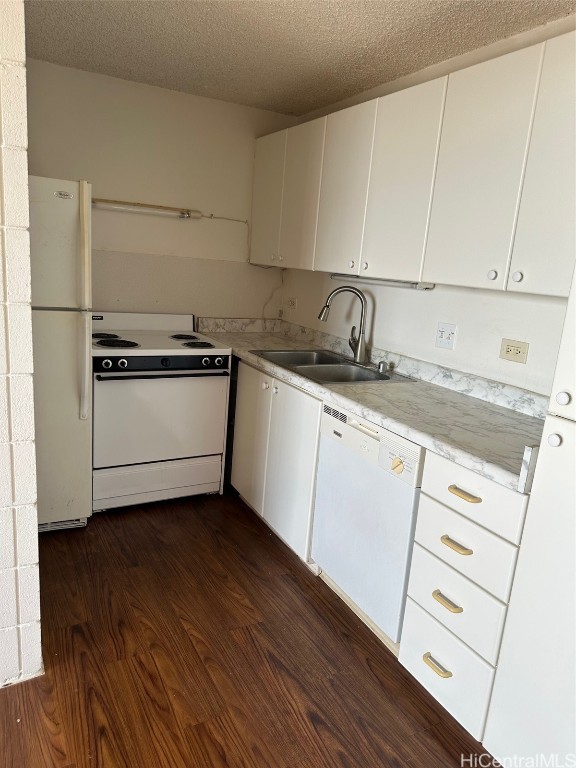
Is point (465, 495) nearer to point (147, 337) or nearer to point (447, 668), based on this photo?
point (447, 668)

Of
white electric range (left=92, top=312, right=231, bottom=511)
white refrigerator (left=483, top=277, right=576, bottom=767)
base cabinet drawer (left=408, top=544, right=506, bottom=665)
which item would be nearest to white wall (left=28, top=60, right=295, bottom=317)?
white electric range (left=92, top=312, right=231, bottom=511)

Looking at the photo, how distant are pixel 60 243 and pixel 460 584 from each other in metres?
2.08

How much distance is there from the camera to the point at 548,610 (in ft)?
4.50

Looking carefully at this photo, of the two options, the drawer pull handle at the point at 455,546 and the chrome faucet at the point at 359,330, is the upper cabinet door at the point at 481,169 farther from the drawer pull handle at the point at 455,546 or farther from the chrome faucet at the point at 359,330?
the drawer pull handle at the point at 455,546

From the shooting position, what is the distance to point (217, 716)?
1699 millimetres

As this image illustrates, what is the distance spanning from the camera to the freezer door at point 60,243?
2.32 m

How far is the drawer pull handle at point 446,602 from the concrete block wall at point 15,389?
4.19 feet

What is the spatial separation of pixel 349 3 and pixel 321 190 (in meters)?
0.92

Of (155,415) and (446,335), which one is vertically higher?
(446,335)

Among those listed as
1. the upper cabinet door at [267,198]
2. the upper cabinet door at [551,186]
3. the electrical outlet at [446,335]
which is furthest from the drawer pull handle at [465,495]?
the upper cabinet door at [267,198]

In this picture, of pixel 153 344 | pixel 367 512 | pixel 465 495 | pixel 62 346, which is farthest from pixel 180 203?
pixel 465 495

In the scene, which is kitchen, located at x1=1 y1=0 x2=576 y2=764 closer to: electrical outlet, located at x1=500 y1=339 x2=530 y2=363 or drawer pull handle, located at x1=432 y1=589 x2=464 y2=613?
electrical outlet, located at x1=500 y1=339 x2=530 y2=363

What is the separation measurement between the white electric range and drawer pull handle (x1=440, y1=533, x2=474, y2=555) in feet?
5.47

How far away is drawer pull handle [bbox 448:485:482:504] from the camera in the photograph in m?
1.57
